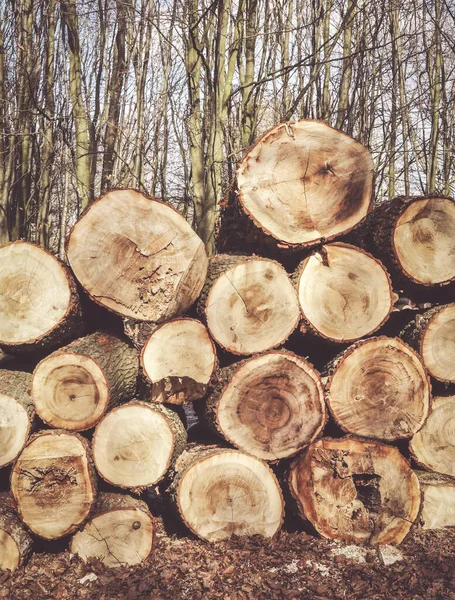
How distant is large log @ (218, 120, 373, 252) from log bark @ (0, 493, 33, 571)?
2.29 metres

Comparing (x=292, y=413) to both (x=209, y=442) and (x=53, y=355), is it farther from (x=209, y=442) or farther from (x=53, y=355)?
(x=53, y=355)

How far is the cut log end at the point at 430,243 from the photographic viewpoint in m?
3.41

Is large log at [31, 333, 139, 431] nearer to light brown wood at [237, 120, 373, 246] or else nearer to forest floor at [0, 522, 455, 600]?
forest floor at [0, 522, 455, 600]

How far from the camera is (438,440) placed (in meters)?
3.60

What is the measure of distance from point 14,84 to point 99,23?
2.65 meters

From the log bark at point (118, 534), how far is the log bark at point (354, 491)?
95 centimetres

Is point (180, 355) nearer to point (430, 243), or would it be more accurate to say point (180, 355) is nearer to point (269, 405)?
point (269, 405)

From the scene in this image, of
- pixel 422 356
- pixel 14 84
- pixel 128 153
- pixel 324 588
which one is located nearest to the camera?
pixel 324 588

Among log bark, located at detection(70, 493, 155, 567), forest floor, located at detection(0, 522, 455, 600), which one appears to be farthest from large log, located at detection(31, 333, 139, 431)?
forest floor, located at detection(0, 522, 455, 600)

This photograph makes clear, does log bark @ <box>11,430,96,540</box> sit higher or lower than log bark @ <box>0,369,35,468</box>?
lower

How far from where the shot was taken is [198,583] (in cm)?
284

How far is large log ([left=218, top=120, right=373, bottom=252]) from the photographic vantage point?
10.7ft

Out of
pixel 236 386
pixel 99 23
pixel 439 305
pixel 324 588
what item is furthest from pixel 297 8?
pixel 324 588

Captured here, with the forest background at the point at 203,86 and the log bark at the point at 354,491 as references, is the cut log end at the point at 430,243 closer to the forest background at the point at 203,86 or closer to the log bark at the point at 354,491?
the log bark at the point at 354,491
